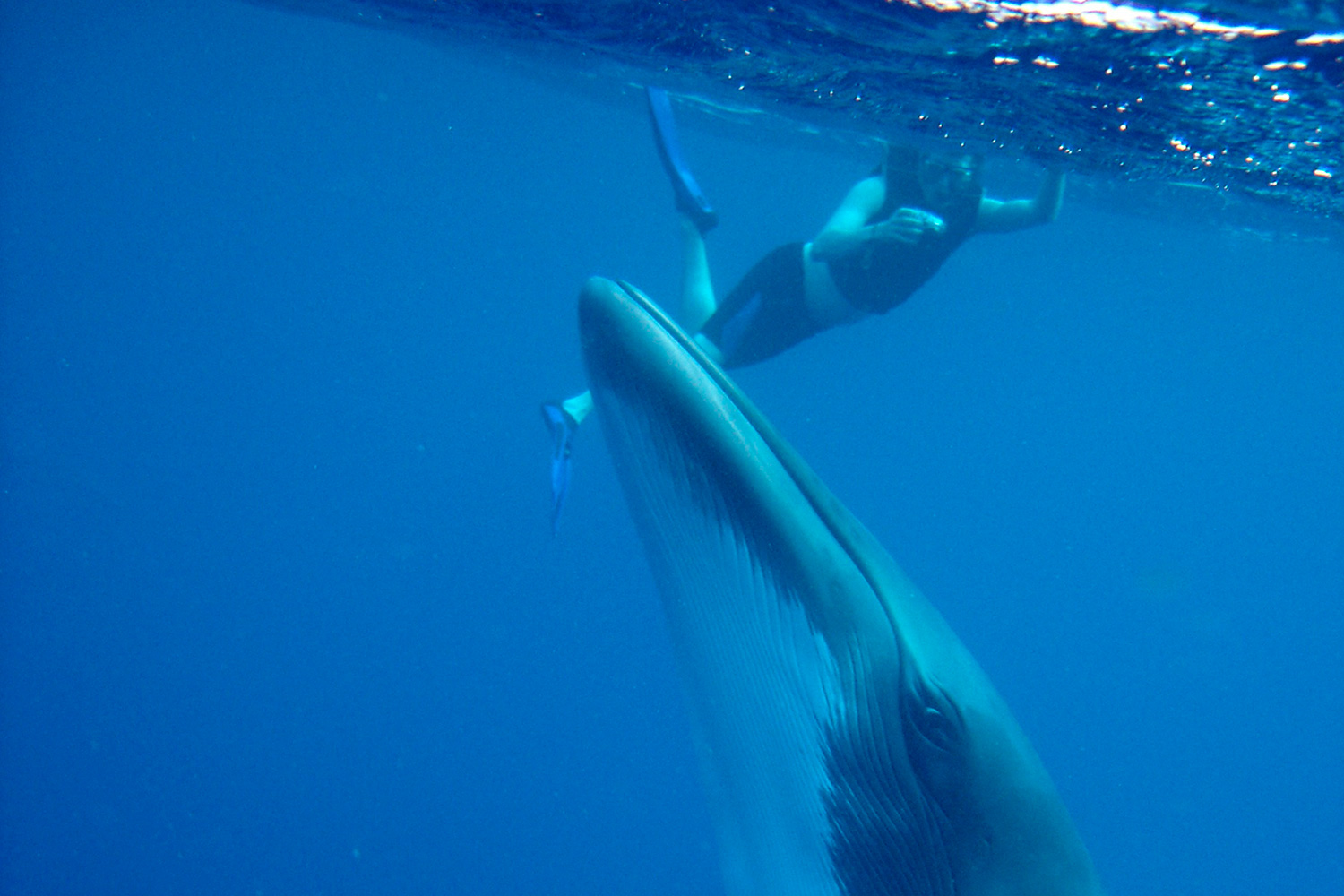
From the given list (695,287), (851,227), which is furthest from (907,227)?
(695,287)

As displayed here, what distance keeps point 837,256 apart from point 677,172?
2.45 meters

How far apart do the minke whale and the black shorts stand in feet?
25.9

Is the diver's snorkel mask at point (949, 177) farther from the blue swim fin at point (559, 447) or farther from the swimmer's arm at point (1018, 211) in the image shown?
the blue swim fin at point (559, 447)

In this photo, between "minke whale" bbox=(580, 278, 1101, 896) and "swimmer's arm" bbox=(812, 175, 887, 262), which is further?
"swimmer's arm" bbox=(812, 175, 887, 262)

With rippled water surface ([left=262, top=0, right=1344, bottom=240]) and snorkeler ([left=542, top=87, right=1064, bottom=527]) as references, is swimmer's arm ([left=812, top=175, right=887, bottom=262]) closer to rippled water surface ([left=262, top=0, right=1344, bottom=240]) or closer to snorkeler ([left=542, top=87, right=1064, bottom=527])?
snorkeler ([left=542, top=87, right=1064, bottom=527])

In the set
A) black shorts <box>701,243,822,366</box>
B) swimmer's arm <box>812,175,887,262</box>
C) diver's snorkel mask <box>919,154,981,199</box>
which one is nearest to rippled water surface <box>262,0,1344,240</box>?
diver's snorkel mask <box>919,154,981,199</box>

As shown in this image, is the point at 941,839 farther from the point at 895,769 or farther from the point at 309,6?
the point at 309,6

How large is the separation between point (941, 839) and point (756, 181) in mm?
35926

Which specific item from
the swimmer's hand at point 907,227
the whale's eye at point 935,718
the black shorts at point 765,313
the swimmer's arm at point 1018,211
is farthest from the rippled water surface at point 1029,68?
the whale's eye at point 935,718

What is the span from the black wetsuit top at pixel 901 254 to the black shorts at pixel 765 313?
1.95ft

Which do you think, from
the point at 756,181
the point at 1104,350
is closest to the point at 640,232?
the point at 756,181

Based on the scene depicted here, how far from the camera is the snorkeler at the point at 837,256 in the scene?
8.71 m

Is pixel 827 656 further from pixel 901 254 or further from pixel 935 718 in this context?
pixel 901 254

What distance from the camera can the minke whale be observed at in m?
1.76
